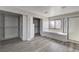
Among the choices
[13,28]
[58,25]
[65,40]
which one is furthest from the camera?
[58,25]

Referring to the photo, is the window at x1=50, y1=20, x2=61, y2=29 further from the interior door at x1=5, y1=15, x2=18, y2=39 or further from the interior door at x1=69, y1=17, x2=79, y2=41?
the interior door at x1=5, y1=15, x2=18, y2=39

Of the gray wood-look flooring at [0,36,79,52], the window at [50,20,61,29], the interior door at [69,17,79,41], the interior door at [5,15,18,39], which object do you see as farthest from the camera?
the window at [50,20,61,29]

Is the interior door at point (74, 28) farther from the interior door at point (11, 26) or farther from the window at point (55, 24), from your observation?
the interior door at point (11, 26)

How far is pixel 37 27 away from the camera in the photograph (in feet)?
21.8

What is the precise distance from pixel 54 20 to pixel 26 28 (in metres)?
2.19

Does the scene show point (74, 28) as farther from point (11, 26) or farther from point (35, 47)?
point (11, 26)

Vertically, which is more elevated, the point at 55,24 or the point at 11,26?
the point at 55,24

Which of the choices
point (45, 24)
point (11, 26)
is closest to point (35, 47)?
point (11, 26)

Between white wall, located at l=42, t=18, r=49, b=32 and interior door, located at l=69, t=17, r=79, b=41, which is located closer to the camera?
interior door, located at l=69, t=17, r=79, b=41

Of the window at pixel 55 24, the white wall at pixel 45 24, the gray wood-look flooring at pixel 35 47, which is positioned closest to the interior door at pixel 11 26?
the gray wood-look flooring at pixel 35 47

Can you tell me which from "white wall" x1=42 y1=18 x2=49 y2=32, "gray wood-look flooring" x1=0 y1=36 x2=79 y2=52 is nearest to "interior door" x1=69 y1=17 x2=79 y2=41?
"gray wood-look flooring" x1=0 y1=36 x2=79 y2=52
